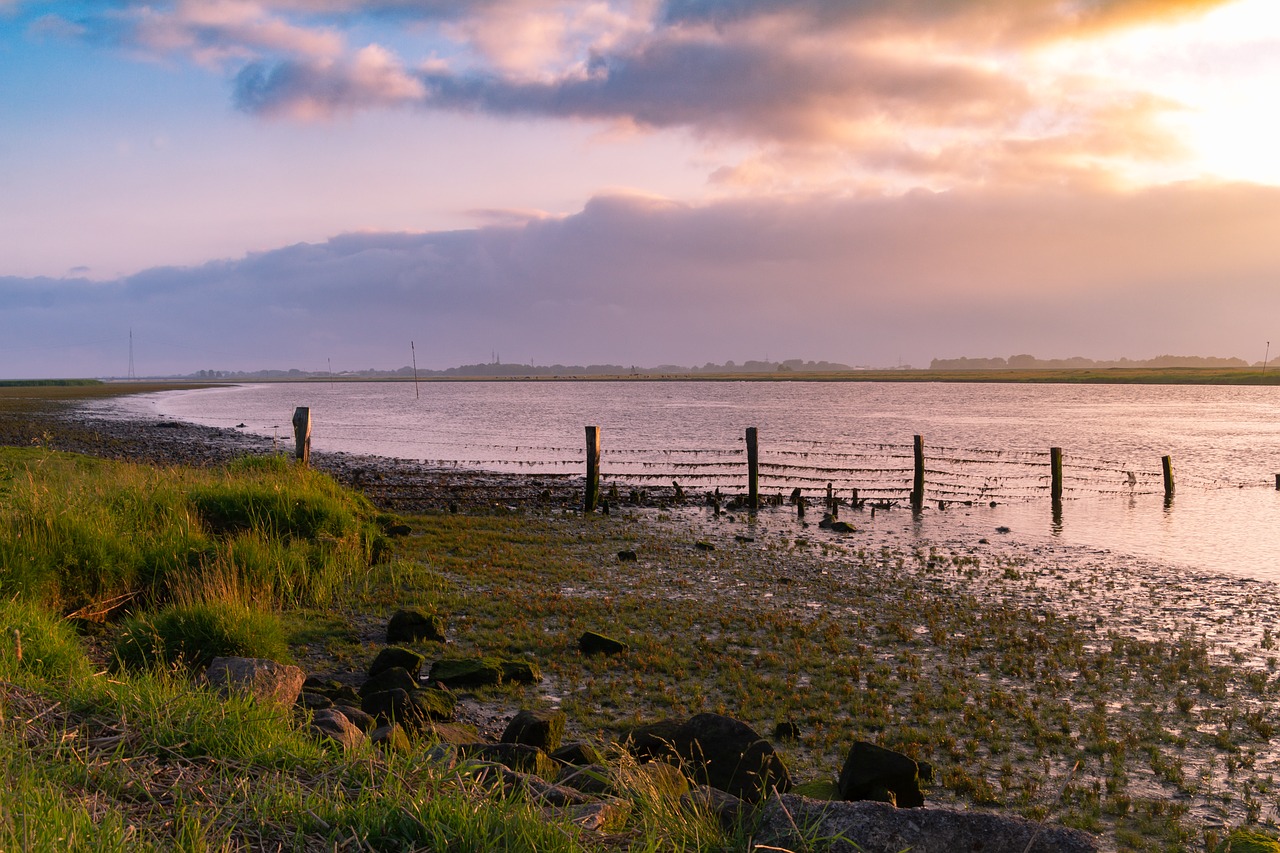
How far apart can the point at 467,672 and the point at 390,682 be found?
1.06m

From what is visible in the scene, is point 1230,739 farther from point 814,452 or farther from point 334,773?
point 814,452

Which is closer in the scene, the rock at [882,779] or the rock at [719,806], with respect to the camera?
the rock at [719,806]

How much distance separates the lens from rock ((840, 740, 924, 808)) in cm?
661

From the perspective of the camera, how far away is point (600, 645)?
442 inches

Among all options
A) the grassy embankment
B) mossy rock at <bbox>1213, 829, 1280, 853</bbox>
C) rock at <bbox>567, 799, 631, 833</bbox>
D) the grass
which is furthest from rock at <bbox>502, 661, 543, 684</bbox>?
mossy rock at <bbox>1213, 829, 1280, 853</bbox>

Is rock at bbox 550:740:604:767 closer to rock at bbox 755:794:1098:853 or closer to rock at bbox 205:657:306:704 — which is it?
rock at bbox 205:657:306:704

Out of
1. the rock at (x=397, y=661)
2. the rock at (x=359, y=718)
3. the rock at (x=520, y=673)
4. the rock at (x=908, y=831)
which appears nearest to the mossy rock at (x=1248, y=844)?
the rock at (x=908, y=831)

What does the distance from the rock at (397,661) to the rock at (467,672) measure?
216 mm

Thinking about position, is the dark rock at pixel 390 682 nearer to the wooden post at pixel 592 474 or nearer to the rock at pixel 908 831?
the rock at pixel 908 831

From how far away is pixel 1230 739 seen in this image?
8.94 m

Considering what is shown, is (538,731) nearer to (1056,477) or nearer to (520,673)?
(520,673)

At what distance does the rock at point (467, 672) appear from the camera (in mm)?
9781

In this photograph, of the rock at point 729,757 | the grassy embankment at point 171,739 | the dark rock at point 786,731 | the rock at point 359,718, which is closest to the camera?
the grassy embankment at point 171,739

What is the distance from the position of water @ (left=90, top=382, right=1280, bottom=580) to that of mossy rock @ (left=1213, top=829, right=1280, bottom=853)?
16696 mm
